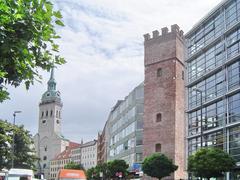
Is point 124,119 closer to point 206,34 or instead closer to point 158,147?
point 158,147

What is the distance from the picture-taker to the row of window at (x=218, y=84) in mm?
45581

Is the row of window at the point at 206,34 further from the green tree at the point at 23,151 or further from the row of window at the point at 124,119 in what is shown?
the green tree at the point at 23,151

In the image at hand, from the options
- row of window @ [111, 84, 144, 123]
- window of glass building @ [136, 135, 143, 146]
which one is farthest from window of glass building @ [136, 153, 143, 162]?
row of window @ [111, 84, 144, 123]

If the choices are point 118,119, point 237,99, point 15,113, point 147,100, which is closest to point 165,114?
point 147,100

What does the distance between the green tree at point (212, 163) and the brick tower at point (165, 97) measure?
27755mm

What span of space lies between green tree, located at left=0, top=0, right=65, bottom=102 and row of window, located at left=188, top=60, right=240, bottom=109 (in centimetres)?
3556

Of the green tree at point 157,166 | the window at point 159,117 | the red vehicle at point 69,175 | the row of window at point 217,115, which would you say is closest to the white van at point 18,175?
the red vehicle at point 69,175

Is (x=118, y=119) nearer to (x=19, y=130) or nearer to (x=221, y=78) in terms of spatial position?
(x=19, y=130)

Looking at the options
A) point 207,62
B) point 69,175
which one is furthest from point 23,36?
point 207,62

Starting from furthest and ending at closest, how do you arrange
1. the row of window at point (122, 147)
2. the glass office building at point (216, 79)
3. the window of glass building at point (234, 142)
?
the row of window at point (122, 147) → the glass office building at point (216, 79) → the window of glass building at point (234, 142)

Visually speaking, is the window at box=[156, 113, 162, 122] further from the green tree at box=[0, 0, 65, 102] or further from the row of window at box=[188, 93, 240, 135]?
the green tree at box=[0, 0, 65, 102]

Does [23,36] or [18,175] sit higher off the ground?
[23,36]

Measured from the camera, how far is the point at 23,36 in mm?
7871

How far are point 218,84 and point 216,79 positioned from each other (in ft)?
2.59
